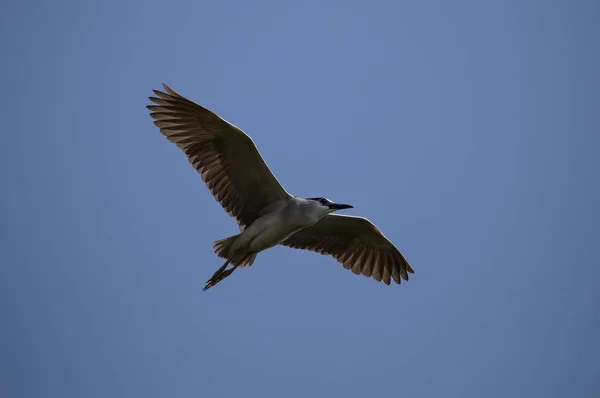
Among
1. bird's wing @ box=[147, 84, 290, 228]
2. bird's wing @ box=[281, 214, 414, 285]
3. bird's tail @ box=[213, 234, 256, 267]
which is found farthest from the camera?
bird's wing @ box=[281, 214, 414, 285]

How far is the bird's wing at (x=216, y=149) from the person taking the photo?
38.7ft

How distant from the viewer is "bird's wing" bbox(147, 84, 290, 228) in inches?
464

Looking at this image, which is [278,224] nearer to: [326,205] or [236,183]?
[326,205]

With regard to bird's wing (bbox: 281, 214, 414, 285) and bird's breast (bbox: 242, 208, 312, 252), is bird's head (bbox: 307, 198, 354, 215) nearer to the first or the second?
bird's breast (bbox: 242, 208, 312, 252)

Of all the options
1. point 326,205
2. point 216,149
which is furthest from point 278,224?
point 216,149

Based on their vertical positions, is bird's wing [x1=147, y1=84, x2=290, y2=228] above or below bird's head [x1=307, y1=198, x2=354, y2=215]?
below

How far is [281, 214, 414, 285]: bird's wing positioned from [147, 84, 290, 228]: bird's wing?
1.32 meters

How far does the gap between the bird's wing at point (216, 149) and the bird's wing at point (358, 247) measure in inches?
52.1

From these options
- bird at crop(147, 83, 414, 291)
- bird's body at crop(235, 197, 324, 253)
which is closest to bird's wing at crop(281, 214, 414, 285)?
bird at crop(147, 83, 414, 291)

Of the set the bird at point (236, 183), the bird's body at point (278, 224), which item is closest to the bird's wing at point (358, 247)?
the bird at point (236, 183)

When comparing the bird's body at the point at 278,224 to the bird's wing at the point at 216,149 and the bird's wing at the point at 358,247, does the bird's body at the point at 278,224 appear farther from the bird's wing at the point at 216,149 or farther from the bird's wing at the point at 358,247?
the bird's wing at the point at 358,247

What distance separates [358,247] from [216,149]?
10.5 ft

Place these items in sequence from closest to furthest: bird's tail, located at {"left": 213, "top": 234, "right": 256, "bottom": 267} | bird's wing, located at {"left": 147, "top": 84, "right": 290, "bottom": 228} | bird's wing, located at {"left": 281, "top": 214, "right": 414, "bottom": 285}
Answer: bird's wing, located at {"left": 147, "top": 84, "right": 290, "bottom": 228} → bird's tail, located at {"left": 213, "top": 234, "right": 256, "bottom": 267} → bird's wing, located at {"left": 281, "top": 214, "right": 414, "bottom": 285}

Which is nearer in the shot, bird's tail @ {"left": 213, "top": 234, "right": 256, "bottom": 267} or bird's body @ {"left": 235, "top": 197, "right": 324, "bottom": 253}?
bird's body @ {"left": 235, "top": 197, "right": 324, "bottom": 253}
